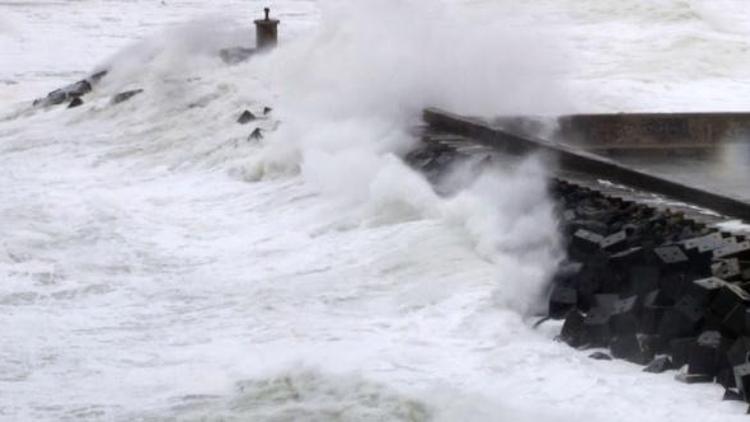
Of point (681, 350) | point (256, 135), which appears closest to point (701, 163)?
point (256, 135)

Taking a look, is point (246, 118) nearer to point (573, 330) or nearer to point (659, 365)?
point (573, 330)

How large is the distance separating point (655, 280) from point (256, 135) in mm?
8313

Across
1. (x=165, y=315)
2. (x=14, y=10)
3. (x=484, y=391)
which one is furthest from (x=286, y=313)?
(x=14, y=10)

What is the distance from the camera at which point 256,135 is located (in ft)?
52.9

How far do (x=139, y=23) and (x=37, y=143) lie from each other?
17.8 meters

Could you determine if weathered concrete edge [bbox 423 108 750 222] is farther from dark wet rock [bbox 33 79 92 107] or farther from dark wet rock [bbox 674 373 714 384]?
dark wet rock [bbox 33 79 92 107]

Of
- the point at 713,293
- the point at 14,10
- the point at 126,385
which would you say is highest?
the point at 713,293

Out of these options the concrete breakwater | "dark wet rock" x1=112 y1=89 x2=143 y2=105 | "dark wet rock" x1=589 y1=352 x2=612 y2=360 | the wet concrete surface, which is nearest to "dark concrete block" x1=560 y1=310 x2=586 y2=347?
the concrete breakwater

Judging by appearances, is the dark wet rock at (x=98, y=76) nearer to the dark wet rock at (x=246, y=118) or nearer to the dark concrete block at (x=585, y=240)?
the dark wet rock at (x=246, y=118)

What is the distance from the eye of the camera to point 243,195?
551 inches

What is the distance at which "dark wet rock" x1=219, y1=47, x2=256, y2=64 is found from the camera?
868 inches

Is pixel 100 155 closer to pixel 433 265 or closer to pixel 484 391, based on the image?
pixel 433 265

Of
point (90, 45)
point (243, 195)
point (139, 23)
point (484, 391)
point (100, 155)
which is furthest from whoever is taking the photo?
point (139, 23)

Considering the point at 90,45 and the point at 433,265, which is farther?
the point at 90,45
